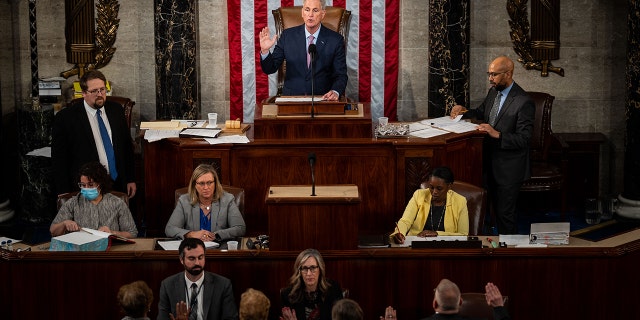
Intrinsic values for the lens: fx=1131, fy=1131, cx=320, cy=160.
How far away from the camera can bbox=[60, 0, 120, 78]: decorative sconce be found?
1194 centimetres

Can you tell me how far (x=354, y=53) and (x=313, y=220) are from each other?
482cm

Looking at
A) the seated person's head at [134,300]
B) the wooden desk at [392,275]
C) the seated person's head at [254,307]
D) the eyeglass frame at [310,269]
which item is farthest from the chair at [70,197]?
the seated person's head at [254,307]

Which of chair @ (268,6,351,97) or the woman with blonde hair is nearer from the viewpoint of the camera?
the woman with blonde hair

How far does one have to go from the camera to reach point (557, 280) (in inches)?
297

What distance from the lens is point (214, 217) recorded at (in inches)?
329

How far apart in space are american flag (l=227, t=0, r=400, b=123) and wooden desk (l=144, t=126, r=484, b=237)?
2530 mm

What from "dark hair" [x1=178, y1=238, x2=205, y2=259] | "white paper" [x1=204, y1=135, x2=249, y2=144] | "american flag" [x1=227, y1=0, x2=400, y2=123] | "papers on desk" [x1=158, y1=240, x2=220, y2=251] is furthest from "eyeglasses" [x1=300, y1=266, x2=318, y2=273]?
"american flag" [x1=227, y1=0, x2=400, y2=123]

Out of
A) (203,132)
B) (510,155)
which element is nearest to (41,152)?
(203,132)

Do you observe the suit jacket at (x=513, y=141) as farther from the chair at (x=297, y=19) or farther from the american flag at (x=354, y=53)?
the american flag at (x=354, y=53)

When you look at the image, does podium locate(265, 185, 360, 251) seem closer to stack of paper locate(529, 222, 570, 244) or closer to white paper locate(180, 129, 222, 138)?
stack of paper locate(529, 222, 570, 244)

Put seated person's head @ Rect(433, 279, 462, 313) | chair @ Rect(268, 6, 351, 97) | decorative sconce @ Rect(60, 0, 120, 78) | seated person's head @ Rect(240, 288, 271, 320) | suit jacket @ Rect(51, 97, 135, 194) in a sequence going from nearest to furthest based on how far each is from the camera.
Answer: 1. seated person's head @ Rect(433, 279, 462, 313)
2. seated person's head @ Rect(240, 288, 271, 320)
3. suit jacket @ Rect(51, 97, 135, 194)
4. chair @ Rect(268, 6, 351, 97)
5. decorative sconce @ Rect(60, 0, 120, 78)

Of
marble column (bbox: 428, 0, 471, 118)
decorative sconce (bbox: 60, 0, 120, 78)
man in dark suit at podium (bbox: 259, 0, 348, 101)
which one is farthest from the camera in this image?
decorative sconce (bbox: 60, 0, 120, 78)

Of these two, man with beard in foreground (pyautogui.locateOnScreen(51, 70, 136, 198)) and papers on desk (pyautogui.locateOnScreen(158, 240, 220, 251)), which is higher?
man with beard in foreground (pyautogui.locateOnScreen(51, 70, 136, 198))

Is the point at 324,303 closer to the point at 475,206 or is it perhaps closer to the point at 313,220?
the point at 313,220
